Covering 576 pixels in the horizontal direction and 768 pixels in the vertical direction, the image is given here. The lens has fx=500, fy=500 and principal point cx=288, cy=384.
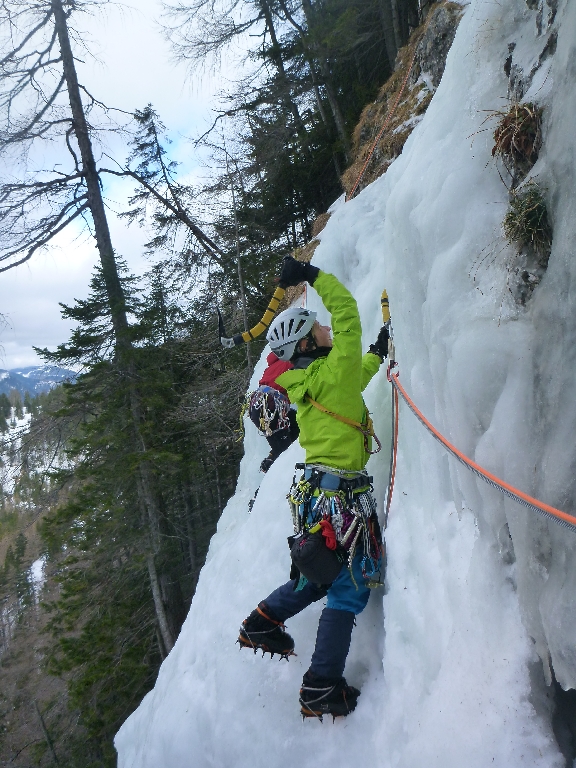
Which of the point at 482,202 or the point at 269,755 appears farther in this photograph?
the point at 269,755

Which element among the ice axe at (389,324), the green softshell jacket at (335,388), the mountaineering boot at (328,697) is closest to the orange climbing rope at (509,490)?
the green softshell jacket at (335,388)

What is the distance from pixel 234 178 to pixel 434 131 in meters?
9.86

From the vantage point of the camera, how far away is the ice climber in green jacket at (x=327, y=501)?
8.68ft

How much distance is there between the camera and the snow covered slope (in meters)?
1.76

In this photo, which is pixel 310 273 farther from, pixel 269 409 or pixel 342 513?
pixel 269 409

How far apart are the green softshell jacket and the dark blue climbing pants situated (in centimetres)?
62

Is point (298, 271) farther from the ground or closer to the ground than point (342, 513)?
farther from the ground

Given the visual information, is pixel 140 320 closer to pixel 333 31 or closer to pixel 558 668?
pixel 333 31

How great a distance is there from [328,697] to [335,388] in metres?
1.62

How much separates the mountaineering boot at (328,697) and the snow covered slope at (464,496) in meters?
0.09

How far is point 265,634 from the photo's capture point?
3.05 meters

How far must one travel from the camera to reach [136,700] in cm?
1163

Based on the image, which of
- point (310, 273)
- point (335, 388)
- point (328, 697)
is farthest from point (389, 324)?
point (328, 697)

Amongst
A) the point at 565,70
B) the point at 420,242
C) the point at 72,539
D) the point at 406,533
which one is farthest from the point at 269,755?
the point at 72,539
